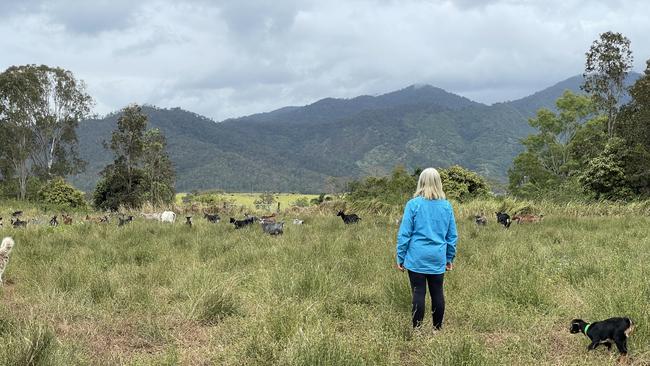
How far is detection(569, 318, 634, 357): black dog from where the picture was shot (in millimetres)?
3840

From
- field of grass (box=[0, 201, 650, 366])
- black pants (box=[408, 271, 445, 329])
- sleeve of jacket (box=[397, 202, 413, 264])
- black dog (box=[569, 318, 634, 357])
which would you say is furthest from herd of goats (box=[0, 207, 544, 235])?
black dog (box=[569, 318, 634, 357])

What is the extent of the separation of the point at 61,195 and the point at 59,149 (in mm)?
12108

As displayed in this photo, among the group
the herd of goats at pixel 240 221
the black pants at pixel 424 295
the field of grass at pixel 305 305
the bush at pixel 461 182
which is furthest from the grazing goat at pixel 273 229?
the bush at pixel 461 182

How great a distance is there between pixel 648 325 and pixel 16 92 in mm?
47225

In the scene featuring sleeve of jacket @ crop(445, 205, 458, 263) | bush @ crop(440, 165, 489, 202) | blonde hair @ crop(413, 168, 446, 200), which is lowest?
bush @ crop(440, 165, 489, 202)

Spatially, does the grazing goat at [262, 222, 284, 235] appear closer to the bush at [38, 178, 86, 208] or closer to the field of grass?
the field of grass

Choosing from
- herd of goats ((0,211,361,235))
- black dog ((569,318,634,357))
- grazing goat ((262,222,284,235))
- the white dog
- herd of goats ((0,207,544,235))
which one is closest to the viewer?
black dog ((569,318,634,357))

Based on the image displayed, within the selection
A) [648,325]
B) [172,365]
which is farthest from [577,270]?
[172,365]

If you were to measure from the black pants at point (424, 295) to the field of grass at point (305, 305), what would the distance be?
12 centimetres

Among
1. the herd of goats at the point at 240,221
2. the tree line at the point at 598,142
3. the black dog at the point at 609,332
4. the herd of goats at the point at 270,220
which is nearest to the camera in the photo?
the black dog at the point at 609,332

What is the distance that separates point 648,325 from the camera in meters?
4.28

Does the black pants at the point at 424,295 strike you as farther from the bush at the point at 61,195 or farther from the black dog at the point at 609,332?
the bush at the point at 61,195

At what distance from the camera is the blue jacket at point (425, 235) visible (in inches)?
187

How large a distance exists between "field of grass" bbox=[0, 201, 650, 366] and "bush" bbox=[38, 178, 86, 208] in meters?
28.7
